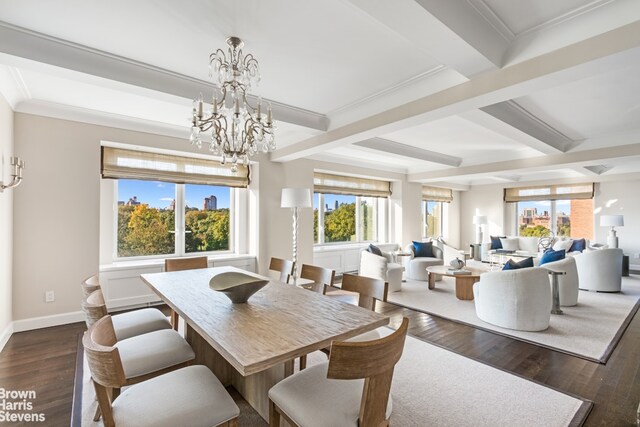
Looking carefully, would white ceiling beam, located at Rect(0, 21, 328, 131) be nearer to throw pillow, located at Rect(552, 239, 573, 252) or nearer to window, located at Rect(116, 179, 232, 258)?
window, located at Rect(116, 179, 232, 258)

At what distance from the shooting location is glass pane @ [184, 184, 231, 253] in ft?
16.0

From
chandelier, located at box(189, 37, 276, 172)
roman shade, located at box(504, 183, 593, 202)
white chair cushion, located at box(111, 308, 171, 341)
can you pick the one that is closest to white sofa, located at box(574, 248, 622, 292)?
roman shade, located at box(504, 183, 593, 202)

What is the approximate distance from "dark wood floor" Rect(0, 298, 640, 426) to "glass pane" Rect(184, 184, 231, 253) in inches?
72.8

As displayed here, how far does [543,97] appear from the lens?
321 cm

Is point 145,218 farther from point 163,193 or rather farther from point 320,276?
point 320,276

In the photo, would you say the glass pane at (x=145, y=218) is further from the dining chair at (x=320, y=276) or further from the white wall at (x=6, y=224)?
the dining chair at (x=320, y=276)

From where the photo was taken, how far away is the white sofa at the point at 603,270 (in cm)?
511

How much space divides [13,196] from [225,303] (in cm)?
311

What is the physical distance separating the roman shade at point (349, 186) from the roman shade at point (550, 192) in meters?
4.45

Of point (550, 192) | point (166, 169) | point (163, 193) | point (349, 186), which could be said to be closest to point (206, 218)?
point (163, 193)

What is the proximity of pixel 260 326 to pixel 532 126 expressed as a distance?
4150mm

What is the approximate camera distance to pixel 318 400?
1.33 meters

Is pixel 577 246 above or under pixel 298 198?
under

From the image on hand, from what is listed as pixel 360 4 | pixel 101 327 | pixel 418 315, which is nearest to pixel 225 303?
pixel 101 327
